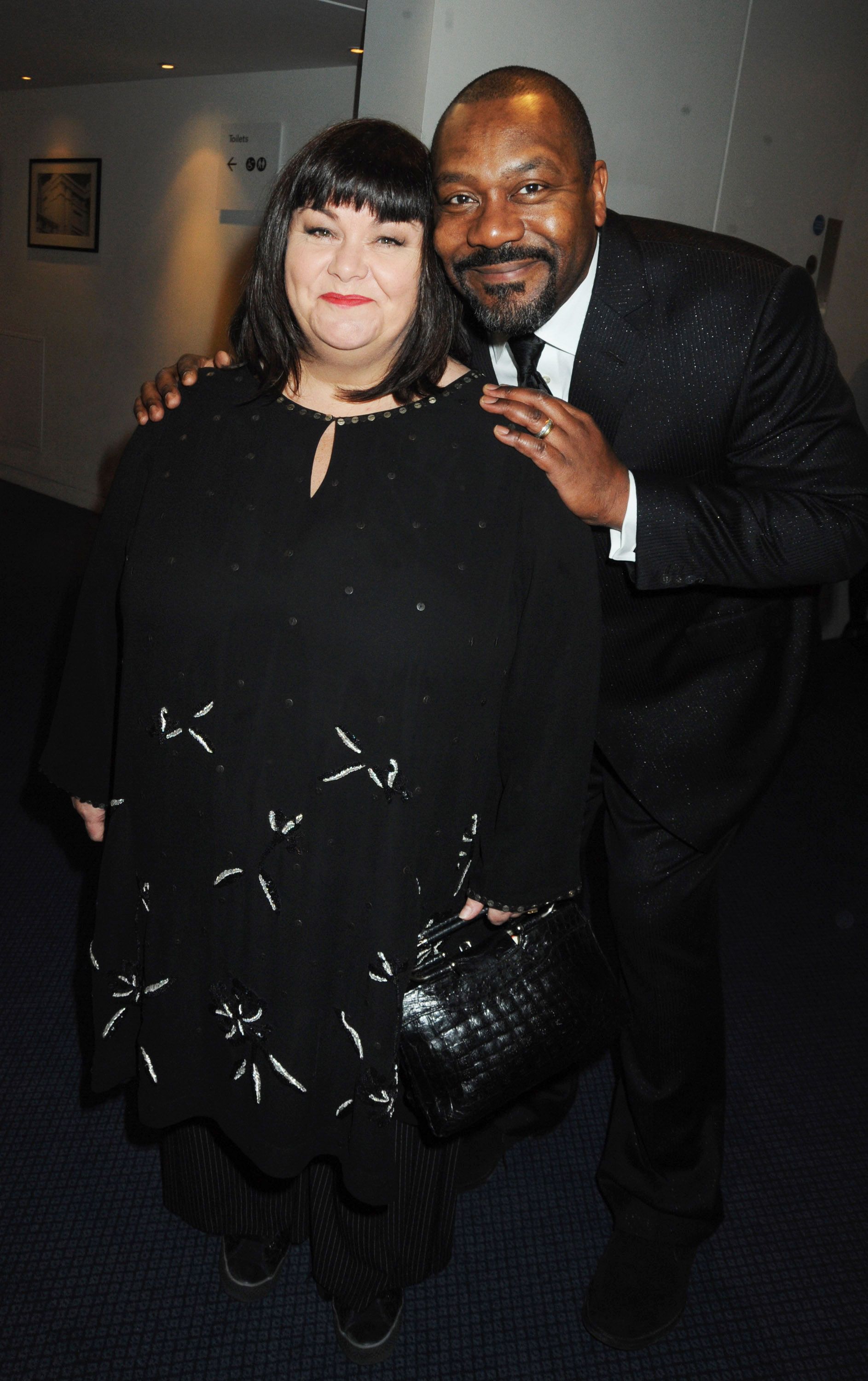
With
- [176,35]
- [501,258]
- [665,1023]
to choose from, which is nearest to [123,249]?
[176,35]

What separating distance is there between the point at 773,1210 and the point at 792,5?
14.4ft

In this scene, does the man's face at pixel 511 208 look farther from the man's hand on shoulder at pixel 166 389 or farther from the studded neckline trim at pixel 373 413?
the man's hand on shoulder at pixel 166 389

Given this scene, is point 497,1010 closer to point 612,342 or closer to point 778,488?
point 778,488

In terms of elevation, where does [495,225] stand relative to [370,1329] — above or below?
above

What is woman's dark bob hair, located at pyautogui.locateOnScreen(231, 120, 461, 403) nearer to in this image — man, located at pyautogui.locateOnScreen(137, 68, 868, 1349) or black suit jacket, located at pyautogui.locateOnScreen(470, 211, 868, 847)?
man, located at pyautogui.locateOnScreen(137, 68, 868, 1349)

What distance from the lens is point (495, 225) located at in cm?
139

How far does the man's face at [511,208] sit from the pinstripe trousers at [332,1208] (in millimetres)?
1255

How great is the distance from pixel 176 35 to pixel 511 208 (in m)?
5.07

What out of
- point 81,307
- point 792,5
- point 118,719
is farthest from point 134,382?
point 118,719

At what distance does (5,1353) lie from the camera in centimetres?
164

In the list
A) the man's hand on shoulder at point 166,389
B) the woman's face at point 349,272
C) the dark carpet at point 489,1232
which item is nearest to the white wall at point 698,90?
the man's hand on shoulder at point 166,389

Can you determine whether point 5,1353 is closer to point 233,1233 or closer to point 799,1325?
point 233,1233

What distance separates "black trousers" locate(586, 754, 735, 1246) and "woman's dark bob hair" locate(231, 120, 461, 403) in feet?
2.68

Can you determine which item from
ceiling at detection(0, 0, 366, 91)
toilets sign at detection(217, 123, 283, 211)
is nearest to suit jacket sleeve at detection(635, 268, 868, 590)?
ceiling at detection(0, 0, 366, 91)
